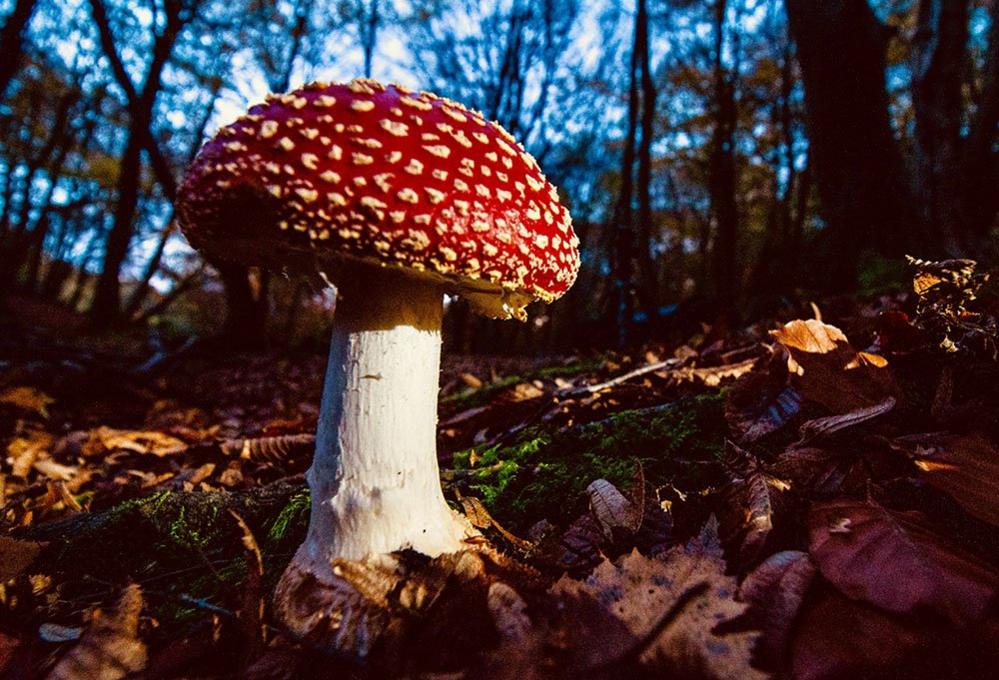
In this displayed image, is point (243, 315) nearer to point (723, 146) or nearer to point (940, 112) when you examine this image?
point (940, 112)

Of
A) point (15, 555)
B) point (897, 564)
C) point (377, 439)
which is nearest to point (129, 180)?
point (15, 555)

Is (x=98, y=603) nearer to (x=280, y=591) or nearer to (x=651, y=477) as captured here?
(x=280, y=591)

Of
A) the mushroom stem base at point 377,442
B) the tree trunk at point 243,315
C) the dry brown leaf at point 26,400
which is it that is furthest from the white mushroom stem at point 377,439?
the tree trunk at point 243,315

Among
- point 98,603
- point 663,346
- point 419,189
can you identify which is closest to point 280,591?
point 98,603

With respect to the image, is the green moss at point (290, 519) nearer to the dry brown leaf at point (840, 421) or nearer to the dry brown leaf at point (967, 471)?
the dry brown leaf at point (840, 421)

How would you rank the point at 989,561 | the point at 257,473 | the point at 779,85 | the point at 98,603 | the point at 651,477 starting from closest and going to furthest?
the point at 989,561 → the point at 98,603 → the point at 651,477 → the point at 257,473 → the point at 779,85

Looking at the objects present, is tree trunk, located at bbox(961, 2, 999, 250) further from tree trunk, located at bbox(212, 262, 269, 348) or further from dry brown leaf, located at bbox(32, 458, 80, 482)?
tree trunk, located at bbox(212, 262, 269, 348)

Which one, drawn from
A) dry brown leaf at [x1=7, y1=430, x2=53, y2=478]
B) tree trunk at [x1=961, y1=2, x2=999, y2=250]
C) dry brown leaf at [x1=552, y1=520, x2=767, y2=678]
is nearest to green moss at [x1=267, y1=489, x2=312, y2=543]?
dry brown leaf at [x1=552, y1=520, x2=767, y2=678]

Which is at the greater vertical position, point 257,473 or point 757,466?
point 757,466
